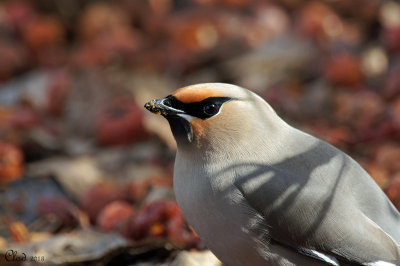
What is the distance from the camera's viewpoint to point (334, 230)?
2.45 m

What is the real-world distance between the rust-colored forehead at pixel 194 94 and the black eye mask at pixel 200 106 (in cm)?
1

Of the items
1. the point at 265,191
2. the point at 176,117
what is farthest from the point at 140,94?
the point at 265,191

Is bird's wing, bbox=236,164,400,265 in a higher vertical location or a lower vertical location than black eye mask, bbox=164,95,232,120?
lower

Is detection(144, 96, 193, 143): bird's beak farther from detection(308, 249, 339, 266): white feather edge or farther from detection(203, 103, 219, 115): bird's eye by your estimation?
detection(308, 249, 339, 266): white feather edge

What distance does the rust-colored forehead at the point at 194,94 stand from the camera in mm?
2584

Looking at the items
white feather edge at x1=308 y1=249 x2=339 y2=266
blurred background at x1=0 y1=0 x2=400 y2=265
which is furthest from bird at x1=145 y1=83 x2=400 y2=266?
blurred background at x1=0 y1=0 x2=400 y2=265

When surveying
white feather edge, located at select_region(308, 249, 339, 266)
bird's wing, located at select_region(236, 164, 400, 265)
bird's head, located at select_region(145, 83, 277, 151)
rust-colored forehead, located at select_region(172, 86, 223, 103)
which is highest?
rust-colored forehead, located at select_region(172, 86, 223, 103)

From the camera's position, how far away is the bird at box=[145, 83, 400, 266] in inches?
96.7

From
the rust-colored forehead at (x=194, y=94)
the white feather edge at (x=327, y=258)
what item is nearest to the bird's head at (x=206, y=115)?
the rust-colored forehead at (x=194, y=94)

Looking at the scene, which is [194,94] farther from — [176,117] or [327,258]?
[327,258]

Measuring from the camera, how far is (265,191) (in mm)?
2479

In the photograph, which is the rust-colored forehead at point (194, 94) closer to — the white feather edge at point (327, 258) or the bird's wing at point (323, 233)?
the bird's wing at point (323, 233)

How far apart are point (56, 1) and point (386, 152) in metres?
4.12

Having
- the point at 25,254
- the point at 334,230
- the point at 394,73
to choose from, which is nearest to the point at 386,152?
the point at 394,73
